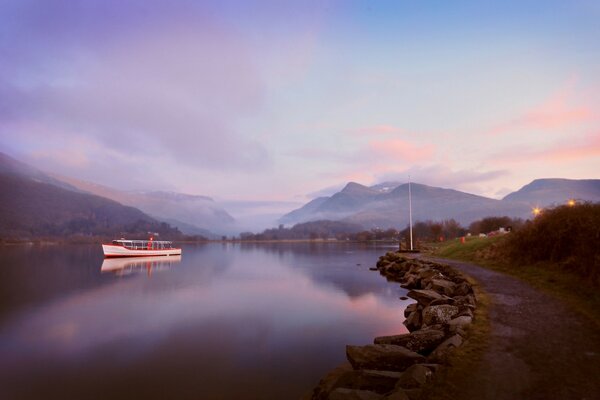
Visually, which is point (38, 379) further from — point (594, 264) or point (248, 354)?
point (594, 264)

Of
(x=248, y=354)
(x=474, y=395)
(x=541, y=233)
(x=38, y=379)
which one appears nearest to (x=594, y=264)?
(x=541, y=233)

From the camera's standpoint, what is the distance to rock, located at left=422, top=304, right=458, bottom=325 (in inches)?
605

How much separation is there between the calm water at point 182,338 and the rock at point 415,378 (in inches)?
216

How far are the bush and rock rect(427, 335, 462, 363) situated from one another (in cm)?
1094

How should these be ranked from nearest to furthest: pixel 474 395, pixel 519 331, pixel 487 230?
pixel 474 395, pixel 519 331, pixel 487 230

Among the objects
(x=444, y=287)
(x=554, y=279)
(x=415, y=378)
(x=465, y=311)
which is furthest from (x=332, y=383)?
(x=554, y=279)

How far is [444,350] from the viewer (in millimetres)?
10242

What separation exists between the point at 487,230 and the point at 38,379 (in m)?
83.1

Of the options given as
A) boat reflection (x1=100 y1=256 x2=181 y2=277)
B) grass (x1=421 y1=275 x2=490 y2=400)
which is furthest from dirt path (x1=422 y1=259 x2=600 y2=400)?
boat reflection (x1=100 y1=256 x2=181 y2=277)

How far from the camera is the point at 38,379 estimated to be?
1396cm

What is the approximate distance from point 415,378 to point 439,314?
8415 mm

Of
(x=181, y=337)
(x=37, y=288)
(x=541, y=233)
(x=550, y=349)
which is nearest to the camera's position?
(x=550, y=349)

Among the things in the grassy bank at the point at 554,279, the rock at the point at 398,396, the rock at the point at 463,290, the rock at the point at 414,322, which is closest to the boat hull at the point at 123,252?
the grassy bank at the point at 554,279

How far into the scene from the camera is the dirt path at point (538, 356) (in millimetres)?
7634
